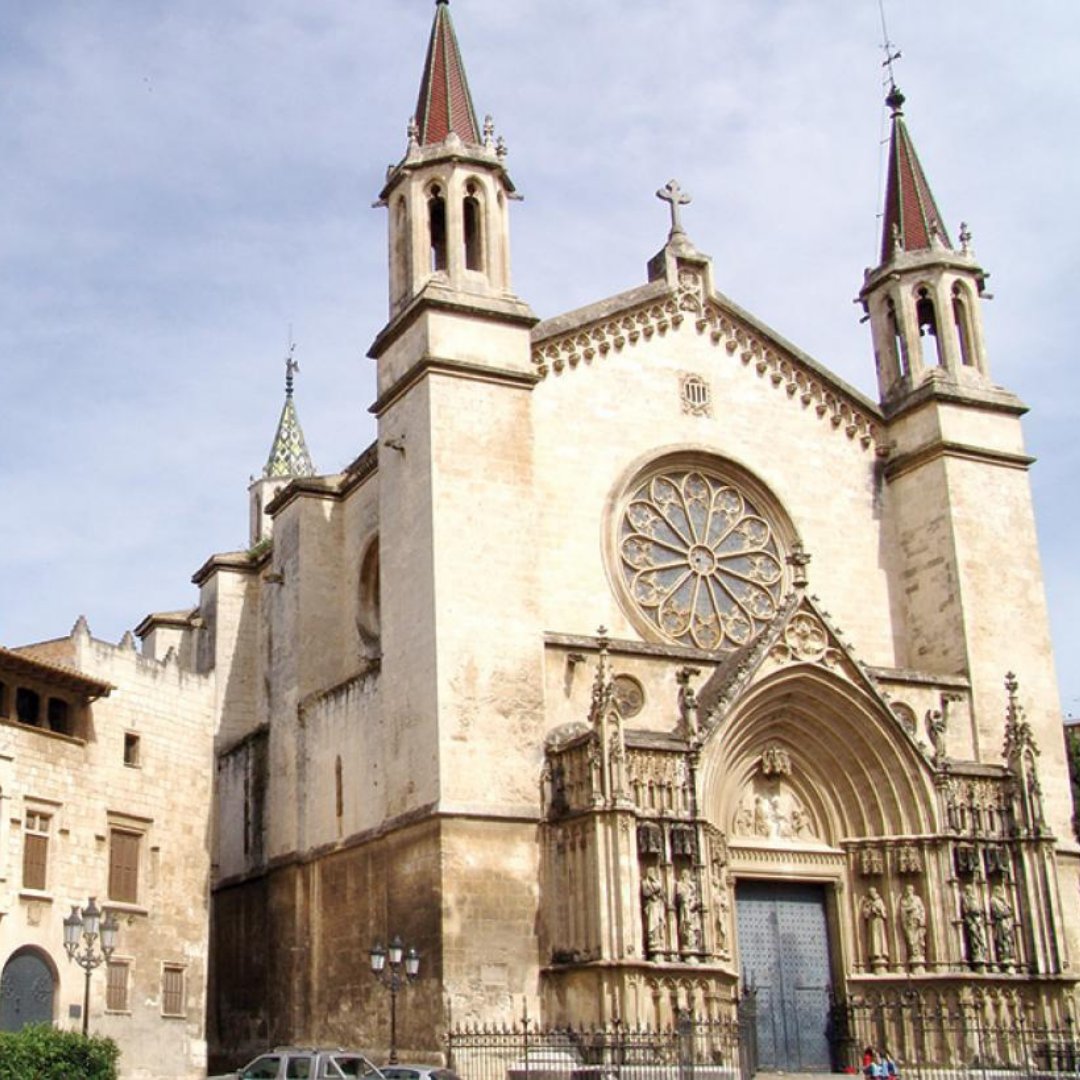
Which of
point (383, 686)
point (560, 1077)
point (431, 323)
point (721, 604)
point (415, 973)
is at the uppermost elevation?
point (431, 323)

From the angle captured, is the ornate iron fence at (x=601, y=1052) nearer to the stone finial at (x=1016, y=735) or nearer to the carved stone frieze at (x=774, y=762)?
the carved stone frieze at (x=774, y=762)

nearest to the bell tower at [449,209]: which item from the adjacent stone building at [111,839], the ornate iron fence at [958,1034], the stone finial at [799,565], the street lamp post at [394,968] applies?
the stone finial at [799,565]

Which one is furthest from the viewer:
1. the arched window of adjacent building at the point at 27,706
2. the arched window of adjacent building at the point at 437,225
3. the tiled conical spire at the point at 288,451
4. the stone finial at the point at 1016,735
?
the tiled conical spire at the point at 288,451

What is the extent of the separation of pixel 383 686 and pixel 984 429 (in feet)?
43.5

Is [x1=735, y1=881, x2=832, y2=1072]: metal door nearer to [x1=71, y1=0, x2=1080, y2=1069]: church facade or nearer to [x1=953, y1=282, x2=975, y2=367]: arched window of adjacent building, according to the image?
[x1=71, y1=0, x2=1080, y2=1069]: church facade

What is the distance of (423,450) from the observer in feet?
86.1

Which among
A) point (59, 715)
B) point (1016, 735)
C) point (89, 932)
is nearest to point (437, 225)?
point (59, 715)

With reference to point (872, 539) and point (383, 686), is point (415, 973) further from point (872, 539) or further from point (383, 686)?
point (872, 539)

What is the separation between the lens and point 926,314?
32.8 meters

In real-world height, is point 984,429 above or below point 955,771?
above

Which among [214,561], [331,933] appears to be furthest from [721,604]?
[214,561]

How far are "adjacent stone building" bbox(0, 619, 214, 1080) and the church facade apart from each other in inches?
61.6

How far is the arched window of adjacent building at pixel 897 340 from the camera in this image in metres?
32.4

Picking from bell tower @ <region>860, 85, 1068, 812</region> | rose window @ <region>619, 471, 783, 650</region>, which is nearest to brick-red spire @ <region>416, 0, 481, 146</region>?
rose window @ <region>619, 471, 783, 650</region>
